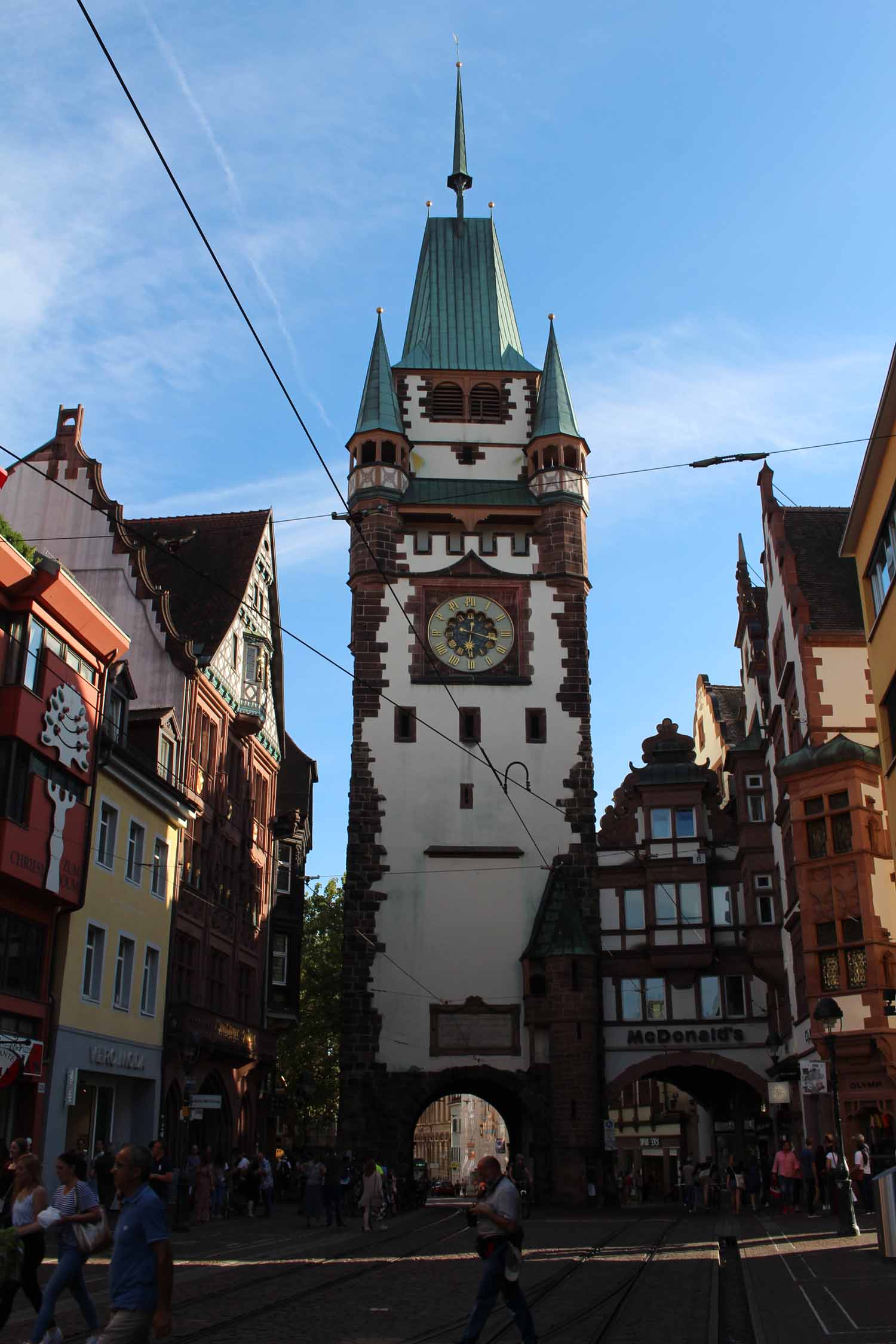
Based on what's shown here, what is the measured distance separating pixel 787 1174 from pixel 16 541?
18.6m

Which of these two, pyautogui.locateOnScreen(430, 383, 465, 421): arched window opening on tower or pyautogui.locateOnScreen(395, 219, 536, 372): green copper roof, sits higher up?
pyautogui.locateOnScreen(395, 219, 536, 372): green copper roof

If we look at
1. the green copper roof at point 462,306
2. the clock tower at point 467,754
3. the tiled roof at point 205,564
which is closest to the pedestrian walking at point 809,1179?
the clock tower at point 467,754

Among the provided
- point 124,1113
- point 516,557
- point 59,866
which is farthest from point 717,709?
point 59,866

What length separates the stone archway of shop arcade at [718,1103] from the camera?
3897 cm

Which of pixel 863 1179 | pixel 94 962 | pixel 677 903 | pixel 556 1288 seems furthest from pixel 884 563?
pixel 677 903

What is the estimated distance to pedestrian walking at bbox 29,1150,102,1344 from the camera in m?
8.88

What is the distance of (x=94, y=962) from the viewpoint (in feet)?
90.8

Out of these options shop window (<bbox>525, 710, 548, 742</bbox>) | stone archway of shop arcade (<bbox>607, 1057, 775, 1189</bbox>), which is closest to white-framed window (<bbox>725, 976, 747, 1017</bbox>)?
stone archway of shop arcade (<bbox>607, 1057, 775, 1189</bbox>)

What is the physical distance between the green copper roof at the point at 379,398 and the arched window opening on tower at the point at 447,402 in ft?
4.17

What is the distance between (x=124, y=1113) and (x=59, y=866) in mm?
7819

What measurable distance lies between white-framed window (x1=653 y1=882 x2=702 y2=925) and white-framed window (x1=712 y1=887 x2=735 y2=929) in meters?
0.54

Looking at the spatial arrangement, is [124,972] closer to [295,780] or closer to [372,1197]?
[372,1197]

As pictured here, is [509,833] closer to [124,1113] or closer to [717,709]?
[124,1113]

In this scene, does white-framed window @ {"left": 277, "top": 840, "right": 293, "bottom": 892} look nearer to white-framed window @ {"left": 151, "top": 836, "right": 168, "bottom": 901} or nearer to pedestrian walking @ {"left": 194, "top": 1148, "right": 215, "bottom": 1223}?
white-framed window @ {"left": 151, "top": 836, "right": 168, "bottom": 901}
